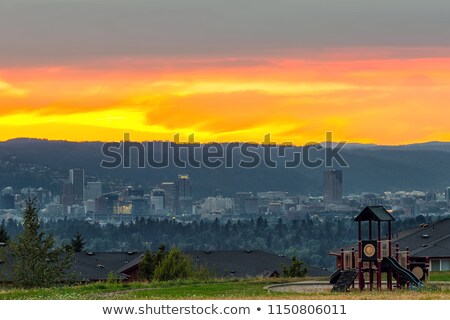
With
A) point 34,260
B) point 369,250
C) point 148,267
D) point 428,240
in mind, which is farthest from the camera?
point 428,240

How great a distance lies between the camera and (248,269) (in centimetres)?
12525

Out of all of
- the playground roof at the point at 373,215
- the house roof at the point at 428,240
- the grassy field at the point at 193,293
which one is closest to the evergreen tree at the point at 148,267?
the house roof at the point at 428,240

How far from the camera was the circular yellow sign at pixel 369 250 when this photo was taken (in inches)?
1930

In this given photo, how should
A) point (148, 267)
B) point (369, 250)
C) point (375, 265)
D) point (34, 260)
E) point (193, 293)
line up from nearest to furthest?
point (193, 293) < point (369, 250) < point (375, 265) < point (34, 260) < point (148, 267)

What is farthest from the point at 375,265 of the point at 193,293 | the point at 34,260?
the point at 34,260

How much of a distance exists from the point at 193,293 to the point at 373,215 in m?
8.74

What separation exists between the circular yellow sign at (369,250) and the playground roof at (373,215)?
3.63 ft

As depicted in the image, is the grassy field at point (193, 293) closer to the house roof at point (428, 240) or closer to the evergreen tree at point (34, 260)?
the evergreen tree at point (34, 260)

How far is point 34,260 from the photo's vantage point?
65.6m

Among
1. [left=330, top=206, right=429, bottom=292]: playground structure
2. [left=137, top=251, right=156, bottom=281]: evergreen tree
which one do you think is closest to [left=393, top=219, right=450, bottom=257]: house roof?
[left=137, top=251, right=156, bottom=281]: evergreen tree

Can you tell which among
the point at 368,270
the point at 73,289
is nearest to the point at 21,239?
the point at 73,289

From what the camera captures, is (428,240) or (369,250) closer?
(369,250)

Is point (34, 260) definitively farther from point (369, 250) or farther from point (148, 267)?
point (369, 250)

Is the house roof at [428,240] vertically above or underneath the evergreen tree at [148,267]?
above
